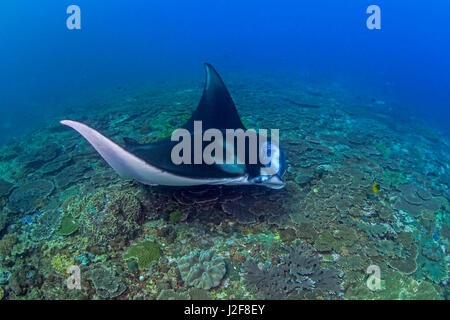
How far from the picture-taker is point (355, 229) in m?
3.42

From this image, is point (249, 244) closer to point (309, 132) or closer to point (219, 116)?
point (219, 116)

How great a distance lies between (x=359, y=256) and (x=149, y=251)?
2.63 metres

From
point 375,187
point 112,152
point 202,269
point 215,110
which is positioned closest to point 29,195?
point 112,152

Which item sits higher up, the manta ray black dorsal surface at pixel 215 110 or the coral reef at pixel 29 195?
the manta ray black dorsal surface at pixel 215 110

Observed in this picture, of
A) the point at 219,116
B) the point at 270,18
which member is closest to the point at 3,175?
the point at 219,116

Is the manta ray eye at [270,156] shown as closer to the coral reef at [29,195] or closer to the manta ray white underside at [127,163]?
the manta ray white underside at [127,163]

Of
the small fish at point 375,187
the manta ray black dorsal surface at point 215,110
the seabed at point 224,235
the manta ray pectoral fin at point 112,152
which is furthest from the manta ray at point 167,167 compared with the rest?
the small fish at point 375,187

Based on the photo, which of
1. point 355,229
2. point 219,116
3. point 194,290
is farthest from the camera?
point 219,116

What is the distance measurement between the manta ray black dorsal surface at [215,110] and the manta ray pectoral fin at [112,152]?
6.53 feet

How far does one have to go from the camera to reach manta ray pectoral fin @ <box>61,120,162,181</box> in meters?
2.20

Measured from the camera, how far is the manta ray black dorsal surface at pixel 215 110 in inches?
175

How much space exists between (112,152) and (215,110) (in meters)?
2.69

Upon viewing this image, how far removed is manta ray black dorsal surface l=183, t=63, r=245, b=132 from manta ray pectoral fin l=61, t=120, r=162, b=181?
A: 1990mm

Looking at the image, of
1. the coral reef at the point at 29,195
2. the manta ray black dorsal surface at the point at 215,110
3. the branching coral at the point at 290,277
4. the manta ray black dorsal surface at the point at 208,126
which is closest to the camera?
the branching coral at the point at 290,277
